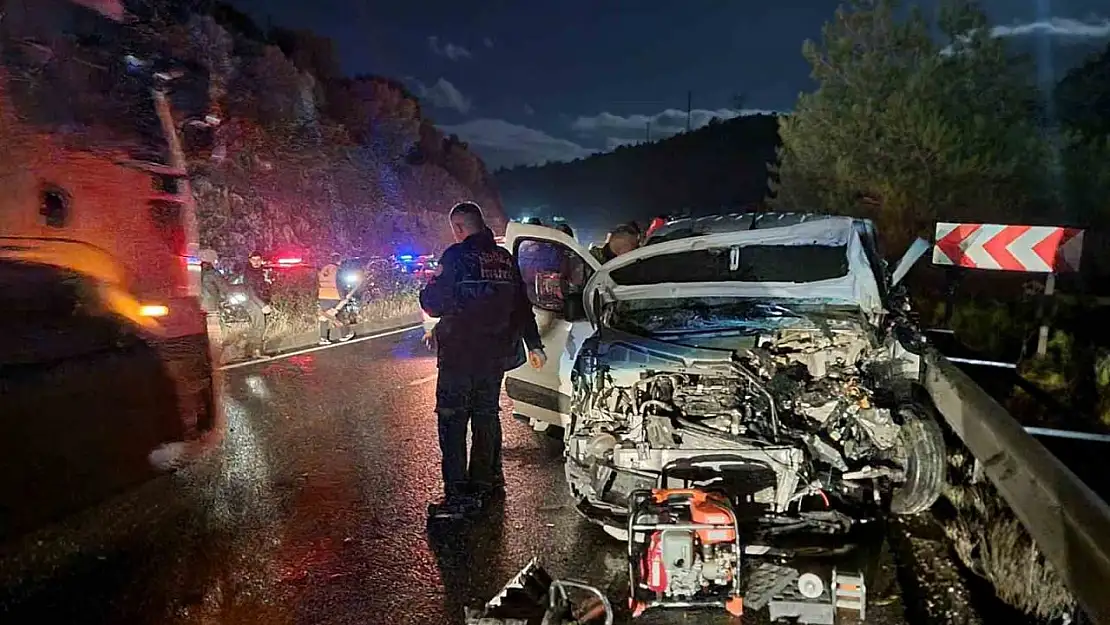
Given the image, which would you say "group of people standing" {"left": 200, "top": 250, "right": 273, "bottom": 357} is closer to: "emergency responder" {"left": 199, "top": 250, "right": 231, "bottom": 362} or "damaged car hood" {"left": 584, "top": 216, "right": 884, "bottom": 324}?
"emergency responder" {"left": 199, "top": 250, "right": 231, "bottom": 362}

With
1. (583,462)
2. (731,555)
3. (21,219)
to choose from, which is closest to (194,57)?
(21,219)

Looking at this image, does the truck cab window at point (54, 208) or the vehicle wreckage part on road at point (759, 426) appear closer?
the vehicle wreckage part on road at point (759, 426)

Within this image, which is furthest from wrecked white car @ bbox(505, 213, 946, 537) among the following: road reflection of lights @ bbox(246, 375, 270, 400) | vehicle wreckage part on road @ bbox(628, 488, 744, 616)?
road reflection of lights @ bbox(246, 375, 270, 400)

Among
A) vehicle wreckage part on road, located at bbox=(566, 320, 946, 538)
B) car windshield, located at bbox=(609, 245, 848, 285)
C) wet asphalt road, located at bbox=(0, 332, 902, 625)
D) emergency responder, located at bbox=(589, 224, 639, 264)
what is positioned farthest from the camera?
emergency responder, located at bbox=(589, 224, 639, 264)

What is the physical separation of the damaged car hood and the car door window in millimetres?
797

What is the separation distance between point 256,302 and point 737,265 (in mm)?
8659

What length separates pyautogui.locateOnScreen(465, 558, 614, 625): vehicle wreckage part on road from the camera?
3.64 m

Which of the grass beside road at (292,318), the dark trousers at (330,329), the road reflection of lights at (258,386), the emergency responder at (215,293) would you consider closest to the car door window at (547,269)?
the road reflection of lights at (258,386)

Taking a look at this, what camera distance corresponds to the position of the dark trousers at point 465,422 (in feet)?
18.3

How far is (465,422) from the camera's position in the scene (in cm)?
561

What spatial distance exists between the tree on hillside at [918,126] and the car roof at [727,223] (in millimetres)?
11111

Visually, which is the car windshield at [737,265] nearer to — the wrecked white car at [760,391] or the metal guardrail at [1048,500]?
the wrecked white car at [760,391]

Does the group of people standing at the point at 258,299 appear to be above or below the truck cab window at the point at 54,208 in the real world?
below

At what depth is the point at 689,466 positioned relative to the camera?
4629 millimetres
